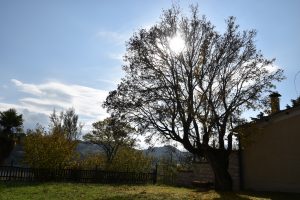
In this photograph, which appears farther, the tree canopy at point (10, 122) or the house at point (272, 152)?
the tree canopy at point (10, 122)

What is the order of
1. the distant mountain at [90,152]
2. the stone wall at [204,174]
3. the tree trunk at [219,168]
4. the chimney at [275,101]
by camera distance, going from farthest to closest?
the distant mountain at [90,152]
the chimney at [275,101]
the stone wall at [204,174]
the tree trunk at [219,168]

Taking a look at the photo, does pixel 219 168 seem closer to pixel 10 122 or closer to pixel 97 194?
pixel 97 194

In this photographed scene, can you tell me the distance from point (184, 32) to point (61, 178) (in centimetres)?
1435

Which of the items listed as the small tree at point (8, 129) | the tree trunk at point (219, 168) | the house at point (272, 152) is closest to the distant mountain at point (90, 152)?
the small tree at point (8, 129)

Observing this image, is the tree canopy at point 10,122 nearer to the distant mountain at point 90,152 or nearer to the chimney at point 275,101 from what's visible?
the distant mountain at point 90,152

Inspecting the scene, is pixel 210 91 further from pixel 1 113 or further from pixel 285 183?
pixel 1 113

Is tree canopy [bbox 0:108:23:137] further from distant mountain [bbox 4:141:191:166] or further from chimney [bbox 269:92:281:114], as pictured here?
chimney [bbox 269:92:281:114]

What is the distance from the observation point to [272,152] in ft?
67.4

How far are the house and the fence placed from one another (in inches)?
410

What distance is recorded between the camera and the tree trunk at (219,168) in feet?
67.8

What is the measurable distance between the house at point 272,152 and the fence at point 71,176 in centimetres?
1041

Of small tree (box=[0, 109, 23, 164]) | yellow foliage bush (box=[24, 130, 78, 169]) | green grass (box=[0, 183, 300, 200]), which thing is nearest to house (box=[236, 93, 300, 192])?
green grass (box=[0, 183, 300, 200])

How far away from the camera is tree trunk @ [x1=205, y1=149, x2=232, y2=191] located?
20656mm

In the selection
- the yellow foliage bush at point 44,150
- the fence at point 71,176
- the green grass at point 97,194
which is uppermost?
the yellow foliage bush at point 44,150
